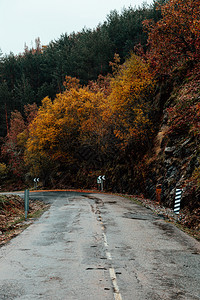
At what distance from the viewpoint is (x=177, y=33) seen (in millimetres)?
15688

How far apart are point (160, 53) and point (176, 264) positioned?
1350 centimetres

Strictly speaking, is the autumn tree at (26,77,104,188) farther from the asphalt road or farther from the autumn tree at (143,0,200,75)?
the asphalt road

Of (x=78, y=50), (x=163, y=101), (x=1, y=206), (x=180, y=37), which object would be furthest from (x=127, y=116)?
(x=78, y=50)

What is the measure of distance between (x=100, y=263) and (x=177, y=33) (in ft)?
43.4

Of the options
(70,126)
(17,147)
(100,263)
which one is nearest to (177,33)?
(100,263)

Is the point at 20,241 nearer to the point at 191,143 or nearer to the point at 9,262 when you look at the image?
the point at 9,262

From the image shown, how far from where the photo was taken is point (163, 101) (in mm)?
28172

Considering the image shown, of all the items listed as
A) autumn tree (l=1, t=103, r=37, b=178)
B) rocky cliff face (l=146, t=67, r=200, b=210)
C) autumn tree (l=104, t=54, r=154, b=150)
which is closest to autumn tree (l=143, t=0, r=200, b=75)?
rocky cliff face (l=146, t=67, r=200, b=210)

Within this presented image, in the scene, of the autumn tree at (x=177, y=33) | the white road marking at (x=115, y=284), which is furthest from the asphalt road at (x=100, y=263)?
the autumn tree at (x=177, y=33)

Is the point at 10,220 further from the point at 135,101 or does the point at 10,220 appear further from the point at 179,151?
the point at 135,101

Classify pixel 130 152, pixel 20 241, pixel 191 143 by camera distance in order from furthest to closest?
pixel 130 152, pixel 191 143, pixel 20 241

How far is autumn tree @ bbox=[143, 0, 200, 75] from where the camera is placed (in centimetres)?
1448

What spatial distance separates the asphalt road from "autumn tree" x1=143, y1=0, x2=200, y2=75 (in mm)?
9617

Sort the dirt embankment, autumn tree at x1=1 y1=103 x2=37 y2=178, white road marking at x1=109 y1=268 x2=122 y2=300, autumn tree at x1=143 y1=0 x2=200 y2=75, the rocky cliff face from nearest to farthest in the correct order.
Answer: white road marking at x1=109 y1=268 x2=122 y2=300, the dirt embankment, autumn tree at x1=143 y1=0 x2=200 y2=75, the rocky cliff face, autumn tree at x1=1 y1=103 x2=37 y2=178
